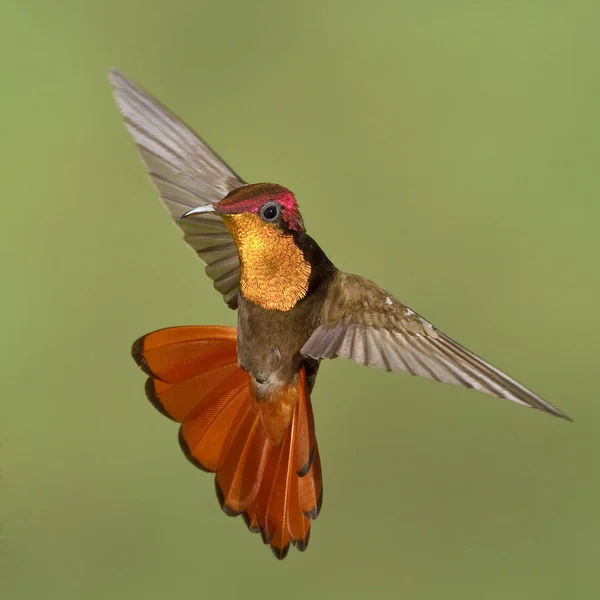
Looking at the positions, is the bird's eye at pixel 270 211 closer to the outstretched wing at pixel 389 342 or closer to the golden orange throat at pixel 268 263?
the golden orange throat at pixel 268 263

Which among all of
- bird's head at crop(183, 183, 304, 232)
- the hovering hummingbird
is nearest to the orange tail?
the hovering hummingbird

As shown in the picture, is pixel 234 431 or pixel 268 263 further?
pixel 234 431

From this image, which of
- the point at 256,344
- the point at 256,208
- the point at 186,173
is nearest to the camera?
the point at 256,208

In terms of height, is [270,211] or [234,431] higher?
[270,211]

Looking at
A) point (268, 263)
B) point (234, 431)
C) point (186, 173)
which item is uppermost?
point (186, 173)

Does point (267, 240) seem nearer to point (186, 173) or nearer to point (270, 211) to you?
point (270, 211)

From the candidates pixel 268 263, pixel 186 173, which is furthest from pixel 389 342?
pixel 186 173

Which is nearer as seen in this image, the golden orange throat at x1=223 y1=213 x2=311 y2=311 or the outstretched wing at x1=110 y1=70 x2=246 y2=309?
the golden orange throat at x1=223 y1=213 x2=311 y2=311

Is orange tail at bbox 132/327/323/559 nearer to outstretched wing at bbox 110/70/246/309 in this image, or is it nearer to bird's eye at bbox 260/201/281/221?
outstretched wing at bbox 110/70/246/309
